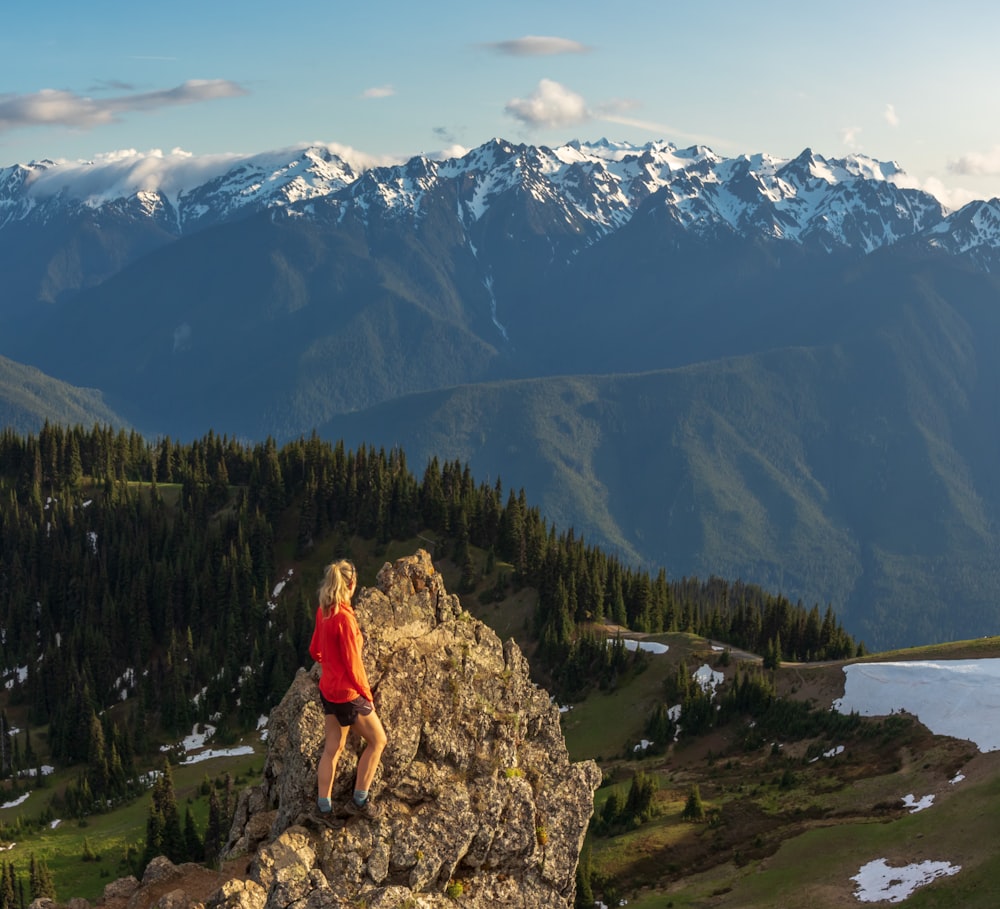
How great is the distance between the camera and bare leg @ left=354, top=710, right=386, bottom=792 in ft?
110

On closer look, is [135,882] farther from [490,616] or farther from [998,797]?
[490,616]

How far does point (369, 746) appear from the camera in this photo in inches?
1326

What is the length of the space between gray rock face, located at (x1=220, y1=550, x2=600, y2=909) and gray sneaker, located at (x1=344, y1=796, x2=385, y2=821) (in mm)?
244

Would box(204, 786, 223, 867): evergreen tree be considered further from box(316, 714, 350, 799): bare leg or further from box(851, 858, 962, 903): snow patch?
box(316, 714, 350, 799): bare leg

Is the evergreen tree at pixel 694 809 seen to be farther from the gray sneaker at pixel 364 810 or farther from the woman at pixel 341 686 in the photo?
the woman at pixel 341 686

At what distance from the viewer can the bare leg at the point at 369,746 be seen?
33.5m

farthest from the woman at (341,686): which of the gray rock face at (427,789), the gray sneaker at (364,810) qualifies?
the gray rock face at (427,789)

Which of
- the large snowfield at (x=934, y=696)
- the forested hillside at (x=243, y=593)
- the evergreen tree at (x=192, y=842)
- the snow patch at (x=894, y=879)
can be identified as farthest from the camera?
the forested hillside at (x=243, y=593)

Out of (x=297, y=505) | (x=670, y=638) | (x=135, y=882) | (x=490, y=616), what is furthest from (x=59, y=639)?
(x=135, y=882)

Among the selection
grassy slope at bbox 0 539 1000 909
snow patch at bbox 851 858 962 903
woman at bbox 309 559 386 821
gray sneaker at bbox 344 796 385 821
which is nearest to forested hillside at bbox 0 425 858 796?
grassy slope at bbox 0 539 1000 909

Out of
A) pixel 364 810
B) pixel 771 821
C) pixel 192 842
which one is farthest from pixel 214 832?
pixel 364 810

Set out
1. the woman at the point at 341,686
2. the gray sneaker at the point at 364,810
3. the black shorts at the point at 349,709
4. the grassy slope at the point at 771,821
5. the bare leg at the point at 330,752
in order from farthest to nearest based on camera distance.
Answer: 1. the grassy slope at the point at 771,821
2. the gray sneaker at the point at 364,810
3. the bare leg at the point at 330,752
4. the black shorts at the point at 349,709
5. the woman at the point at 341,686

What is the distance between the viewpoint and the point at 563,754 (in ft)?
141

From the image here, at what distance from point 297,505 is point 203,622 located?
92.7 ft
